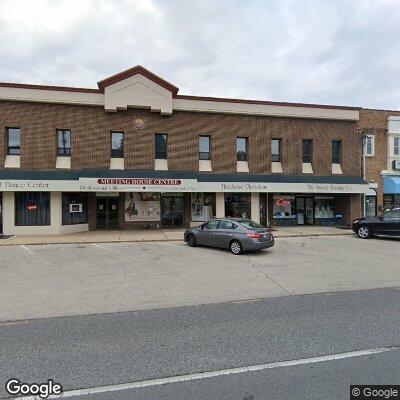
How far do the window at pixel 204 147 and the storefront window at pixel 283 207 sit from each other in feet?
18.2

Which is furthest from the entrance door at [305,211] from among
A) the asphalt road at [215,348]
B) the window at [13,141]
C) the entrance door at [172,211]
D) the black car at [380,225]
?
the window at [13,141]

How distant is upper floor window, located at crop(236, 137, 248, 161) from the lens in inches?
832

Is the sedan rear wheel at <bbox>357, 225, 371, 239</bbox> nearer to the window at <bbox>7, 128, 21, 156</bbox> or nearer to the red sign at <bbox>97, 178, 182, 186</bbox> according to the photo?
the red sign at <bbox>97, 178, 182, 186</bbox>

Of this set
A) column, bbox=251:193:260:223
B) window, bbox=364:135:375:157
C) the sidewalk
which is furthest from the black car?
window, bbox=364:135:375:157

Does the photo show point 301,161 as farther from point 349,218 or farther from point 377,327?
point 377,327

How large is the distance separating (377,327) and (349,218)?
19305mm

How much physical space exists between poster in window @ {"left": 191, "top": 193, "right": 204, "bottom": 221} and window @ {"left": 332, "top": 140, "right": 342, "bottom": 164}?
32.2 ft

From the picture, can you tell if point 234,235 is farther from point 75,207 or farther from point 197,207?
point 75,207

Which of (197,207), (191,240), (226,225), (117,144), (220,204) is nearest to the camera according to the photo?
(226,225)

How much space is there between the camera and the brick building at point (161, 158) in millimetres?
18188

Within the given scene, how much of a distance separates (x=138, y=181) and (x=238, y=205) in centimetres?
687

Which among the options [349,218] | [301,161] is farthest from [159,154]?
[349,218]

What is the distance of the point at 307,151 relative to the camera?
22.5m

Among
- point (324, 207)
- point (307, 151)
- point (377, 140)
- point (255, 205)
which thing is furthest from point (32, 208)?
point (377, 140)
